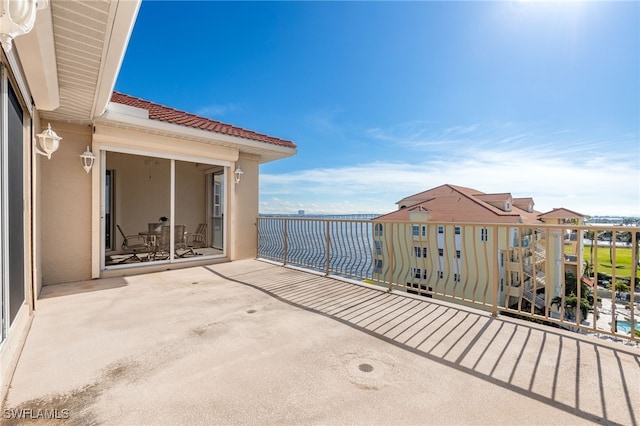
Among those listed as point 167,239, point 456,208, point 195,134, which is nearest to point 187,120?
point 195,134

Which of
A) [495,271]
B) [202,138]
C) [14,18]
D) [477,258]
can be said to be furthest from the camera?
[202,138]

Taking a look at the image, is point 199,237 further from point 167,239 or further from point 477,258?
point 477,258

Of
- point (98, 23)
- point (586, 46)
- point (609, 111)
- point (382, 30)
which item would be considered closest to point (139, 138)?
point (98, 23)

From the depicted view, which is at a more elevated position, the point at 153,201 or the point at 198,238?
the point at 153,201

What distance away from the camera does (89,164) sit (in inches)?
184

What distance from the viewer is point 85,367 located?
2.00 m

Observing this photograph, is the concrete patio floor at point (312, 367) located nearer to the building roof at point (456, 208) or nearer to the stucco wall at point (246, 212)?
the stucco wall at point (246, 212)

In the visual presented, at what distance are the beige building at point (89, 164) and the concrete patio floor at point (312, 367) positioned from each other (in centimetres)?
51

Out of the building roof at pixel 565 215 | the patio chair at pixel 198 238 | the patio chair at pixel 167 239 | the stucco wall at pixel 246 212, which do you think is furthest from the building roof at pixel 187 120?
the building roof at pixel 565 215

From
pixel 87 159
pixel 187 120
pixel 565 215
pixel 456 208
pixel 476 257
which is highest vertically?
pixel 187 120

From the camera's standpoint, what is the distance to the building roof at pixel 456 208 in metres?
14.0

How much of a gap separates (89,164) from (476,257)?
628 cm

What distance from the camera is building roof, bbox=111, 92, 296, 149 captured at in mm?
5105

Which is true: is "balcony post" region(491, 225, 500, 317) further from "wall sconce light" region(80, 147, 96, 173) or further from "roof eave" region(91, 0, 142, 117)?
"wall sconce light" region(80, 147, 96, 173)
